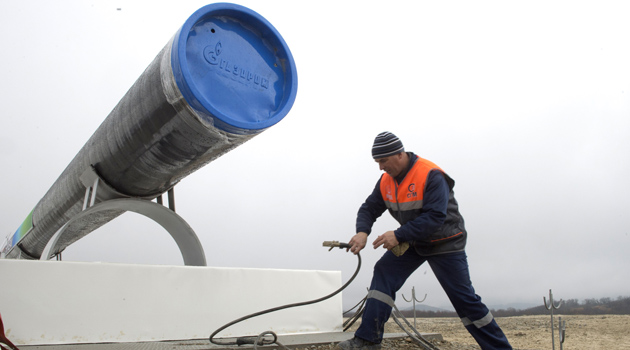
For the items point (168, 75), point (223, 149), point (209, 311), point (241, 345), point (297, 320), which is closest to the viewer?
point (168, 75)

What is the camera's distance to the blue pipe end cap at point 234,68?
2.59 m

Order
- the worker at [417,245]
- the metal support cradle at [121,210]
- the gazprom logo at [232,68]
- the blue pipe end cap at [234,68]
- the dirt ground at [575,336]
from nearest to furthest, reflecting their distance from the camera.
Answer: the blue pipe end cap at [234,68] → the gazprom logo at [232,68] → the worker at [417,245] → the metal support cradle at [121,210] → the dirt ground at [575,336]

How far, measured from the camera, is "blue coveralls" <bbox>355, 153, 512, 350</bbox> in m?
2.83

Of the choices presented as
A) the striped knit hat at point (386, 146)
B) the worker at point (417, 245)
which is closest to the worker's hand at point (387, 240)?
the worker at point (417, 245)

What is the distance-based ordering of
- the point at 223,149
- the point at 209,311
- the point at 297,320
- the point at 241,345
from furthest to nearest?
the point at 297,320
the point at 209,311
the point at 223,149
the point at 241,345

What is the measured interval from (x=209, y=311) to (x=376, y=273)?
131 cm

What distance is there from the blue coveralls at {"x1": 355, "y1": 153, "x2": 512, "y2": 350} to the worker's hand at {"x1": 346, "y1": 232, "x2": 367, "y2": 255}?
0.71 ft

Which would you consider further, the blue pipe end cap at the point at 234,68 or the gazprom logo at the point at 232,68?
the gazprom logo at the point at 232,68

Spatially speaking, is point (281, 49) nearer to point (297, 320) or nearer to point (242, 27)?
point (242, 27)

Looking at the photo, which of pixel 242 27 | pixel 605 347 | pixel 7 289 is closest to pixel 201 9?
pixel 242 27

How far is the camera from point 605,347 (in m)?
6.43

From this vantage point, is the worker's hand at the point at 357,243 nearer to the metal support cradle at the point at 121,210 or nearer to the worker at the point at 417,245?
the worker at the point at 417,245

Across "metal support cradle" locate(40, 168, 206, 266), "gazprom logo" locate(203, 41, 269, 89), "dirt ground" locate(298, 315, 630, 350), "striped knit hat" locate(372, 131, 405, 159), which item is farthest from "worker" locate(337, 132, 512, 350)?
"dirt ground" locate(298, 315, 630, 350)

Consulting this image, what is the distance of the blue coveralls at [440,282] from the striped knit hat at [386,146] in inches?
11.5
